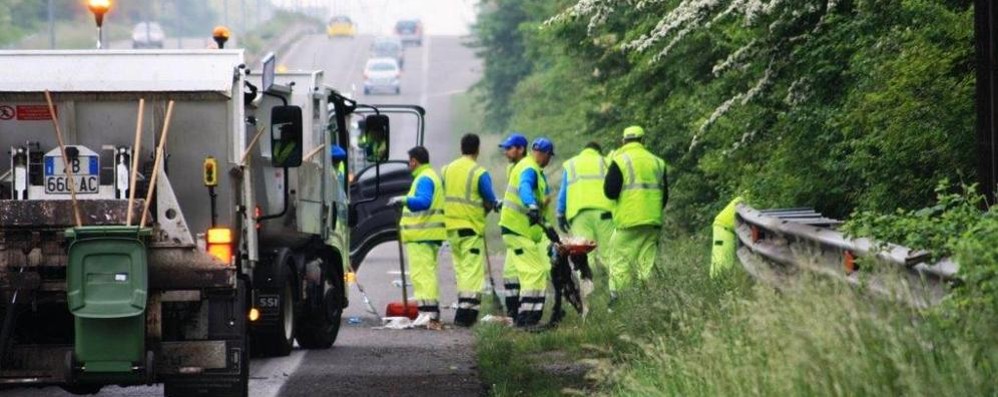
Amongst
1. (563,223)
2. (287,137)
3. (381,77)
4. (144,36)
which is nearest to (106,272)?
(287,137)

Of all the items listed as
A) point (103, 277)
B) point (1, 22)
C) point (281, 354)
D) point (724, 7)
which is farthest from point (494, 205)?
point (1, 22)

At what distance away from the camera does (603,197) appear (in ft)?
59.5

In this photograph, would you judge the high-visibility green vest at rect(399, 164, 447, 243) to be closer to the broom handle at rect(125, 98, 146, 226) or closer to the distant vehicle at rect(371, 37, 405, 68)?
the broom handle at rect(125, 98, 146, 226)

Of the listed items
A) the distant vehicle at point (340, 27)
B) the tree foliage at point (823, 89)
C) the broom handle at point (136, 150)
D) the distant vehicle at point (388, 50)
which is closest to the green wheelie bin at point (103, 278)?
the broom handle at point (136, 150)

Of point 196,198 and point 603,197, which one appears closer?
point 196,198

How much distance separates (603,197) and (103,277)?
27.9ft

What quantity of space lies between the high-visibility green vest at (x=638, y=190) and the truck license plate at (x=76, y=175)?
264 inches

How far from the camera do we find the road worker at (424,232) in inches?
708

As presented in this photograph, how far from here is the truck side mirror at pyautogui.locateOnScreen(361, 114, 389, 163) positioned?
16.7 metres

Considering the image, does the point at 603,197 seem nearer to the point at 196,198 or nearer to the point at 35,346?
the point at 196,198

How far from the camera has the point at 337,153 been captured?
16.6 meters

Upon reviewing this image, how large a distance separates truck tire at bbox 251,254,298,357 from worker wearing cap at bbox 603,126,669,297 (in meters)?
3.01

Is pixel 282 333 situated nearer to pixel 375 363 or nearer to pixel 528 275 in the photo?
pixel 375 363

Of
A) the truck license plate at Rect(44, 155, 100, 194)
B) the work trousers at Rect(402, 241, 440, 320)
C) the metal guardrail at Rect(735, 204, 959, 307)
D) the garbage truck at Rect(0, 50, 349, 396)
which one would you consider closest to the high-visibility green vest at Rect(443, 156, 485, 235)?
the work trousers at Rect(402, 241, 440, 320)
